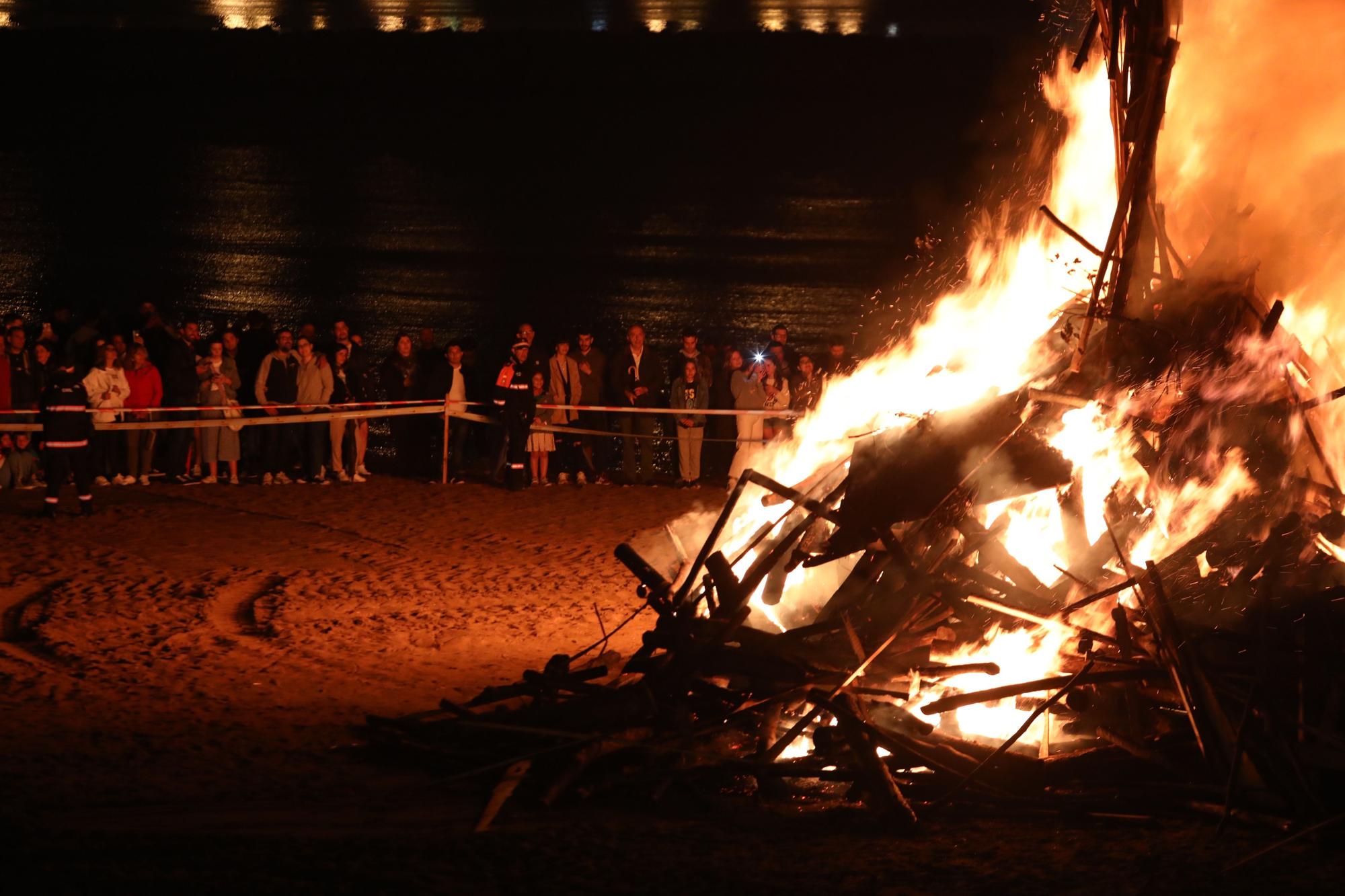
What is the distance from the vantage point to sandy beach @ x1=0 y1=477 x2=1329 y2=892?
5.36 metres

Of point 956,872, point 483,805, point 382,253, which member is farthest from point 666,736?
point 382,253

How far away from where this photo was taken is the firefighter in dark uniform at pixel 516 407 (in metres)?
14.4

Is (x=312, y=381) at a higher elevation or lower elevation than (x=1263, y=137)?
lower

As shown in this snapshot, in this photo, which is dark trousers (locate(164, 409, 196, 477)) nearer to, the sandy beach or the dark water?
the sandy beach

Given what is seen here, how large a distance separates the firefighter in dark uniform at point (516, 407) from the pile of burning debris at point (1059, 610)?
238 inches

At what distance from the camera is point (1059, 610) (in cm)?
708

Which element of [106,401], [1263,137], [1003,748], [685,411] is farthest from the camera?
[685,411]

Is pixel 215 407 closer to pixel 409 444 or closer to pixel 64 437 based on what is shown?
pixel 64 437

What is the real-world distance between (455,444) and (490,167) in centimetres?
2125

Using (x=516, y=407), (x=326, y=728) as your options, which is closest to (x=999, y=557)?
(x=326, y=728)

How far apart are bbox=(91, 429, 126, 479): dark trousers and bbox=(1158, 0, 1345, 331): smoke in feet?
36.2

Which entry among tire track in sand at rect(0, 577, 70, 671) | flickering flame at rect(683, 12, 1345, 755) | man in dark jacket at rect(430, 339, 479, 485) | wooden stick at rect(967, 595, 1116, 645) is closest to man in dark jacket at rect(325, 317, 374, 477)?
man in dark jacket at rect(430, 339, 479, 485)

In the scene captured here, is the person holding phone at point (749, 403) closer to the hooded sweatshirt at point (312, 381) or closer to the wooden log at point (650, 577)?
the hooded sweatshirt at point (312, 381)

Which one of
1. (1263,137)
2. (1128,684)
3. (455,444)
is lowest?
(1128,684)
